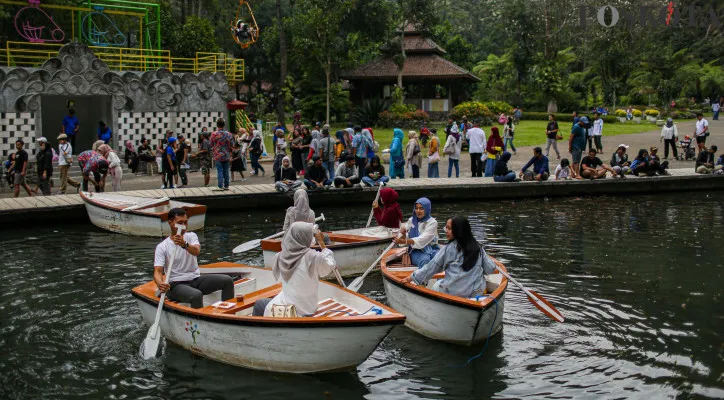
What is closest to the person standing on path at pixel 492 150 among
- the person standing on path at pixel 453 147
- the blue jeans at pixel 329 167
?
the person standing on path at pixel 453 147

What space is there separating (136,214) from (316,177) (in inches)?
208

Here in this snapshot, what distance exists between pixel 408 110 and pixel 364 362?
36.8m

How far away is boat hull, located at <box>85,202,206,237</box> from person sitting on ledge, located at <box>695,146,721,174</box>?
621 inches

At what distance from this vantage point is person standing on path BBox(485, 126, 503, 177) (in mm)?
23719

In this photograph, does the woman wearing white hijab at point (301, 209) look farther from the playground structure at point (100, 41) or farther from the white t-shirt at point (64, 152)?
the playground structure at point (100, 41)

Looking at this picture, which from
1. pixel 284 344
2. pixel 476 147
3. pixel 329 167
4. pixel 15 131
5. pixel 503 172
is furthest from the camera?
pixel 15 131

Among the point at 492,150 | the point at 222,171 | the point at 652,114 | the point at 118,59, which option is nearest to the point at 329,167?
the point at 222,171

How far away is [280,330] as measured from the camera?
871cm

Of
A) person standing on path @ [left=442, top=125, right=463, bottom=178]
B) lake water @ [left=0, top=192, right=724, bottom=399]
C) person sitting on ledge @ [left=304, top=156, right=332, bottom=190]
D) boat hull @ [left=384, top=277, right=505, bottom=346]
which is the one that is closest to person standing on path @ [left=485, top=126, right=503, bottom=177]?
person standing on path @ [left=442, top=125, right=463, bottom=178]

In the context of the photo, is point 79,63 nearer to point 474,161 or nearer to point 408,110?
point 474,161

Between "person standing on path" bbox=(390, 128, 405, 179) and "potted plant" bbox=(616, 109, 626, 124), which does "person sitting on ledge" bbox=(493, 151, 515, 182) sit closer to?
"person standing on path" bbox=(390, 128, 405, 179)

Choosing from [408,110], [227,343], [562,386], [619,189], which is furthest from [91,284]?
[408,110]

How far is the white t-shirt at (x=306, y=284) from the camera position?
29.0 ft

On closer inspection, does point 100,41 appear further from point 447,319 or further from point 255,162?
point 447,319
